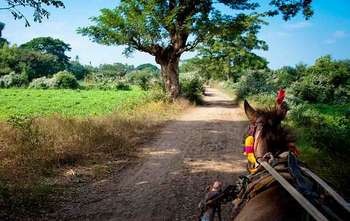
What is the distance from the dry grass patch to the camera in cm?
659

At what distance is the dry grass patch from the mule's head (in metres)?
4.34

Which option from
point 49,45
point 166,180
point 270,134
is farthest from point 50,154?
point 49,45

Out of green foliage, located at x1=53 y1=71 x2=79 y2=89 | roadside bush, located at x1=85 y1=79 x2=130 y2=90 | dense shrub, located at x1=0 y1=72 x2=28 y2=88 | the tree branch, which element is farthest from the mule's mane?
green foliage, located at x1=53 y1=71 x2=79 y2=89

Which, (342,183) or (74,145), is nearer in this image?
(342,183)

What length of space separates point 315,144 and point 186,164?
148 inches

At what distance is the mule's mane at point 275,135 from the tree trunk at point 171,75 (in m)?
20.7

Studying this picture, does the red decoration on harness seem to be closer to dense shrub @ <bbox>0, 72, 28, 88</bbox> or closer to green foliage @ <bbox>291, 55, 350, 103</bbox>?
green foliage @ <bbox>291, 55, 350, 103</bbox>

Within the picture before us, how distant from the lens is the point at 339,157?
27.9 ft

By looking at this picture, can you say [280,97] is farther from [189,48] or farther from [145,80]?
[145,80]

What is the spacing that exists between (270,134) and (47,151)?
6489mm

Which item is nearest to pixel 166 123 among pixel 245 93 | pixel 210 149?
pixel 210 149

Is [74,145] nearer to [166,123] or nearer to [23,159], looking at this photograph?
[23,159]

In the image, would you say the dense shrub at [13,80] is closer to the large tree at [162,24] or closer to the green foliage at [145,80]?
the green foliage at [145,80]

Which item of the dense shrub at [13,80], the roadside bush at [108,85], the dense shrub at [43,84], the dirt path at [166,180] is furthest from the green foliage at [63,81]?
the dirt path at [166,180]
